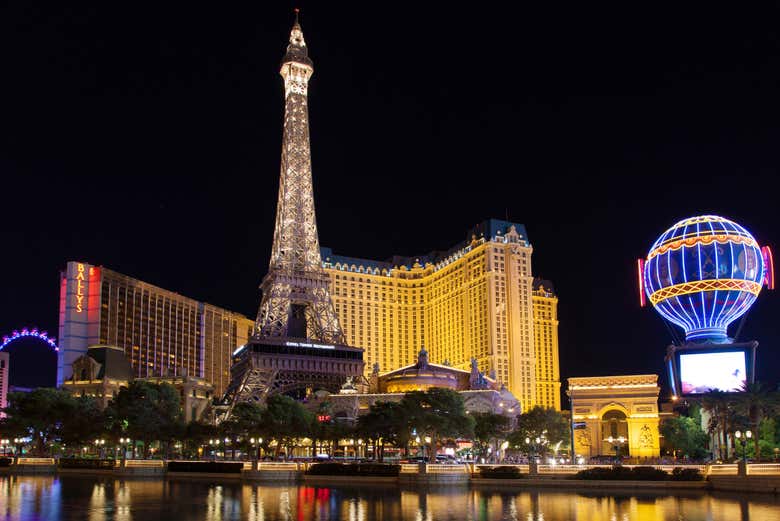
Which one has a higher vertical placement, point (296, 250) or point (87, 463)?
point (296, 250)

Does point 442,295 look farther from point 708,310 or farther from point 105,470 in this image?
point 105,470

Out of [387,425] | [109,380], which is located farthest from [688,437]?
[109,380]

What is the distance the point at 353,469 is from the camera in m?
69.2

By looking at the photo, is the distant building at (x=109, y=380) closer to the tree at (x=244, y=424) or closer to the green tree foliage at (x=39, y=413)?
the green tree foliage at (x=39, y=413)

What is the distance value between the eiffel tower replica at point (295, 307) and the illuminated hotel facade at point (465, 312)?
111 feet

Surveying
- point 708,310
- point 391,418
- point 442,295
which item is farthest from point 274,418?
point 442,295

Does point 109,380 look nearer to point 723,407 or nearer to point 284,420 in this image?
point 284,420

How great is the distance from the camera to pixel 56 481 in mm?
72062

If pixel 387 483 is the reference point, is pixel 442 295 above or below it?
above

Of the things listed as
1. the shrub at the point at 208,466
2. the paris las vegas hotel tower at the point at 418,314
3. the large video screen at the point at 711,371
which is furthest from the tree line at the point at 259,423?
the paris las vegas hotel tower at the point at 418,314

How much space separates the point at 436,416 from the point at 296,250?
6720 centimetres

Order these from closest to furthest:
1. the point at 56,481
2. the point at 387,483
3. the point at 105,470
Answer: the point at 387,483 → the point at 56,481 → the point at 105,470

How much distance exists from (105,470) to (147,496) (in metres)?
31.0

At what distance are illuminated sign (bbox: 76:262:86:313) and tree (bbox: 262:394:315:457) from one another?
283 ft
